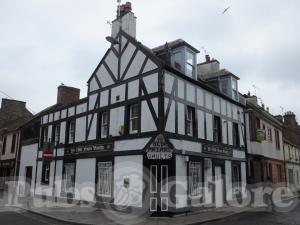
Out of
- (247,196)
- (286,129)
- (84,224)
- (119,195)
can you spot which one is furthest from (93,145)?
(286,129)

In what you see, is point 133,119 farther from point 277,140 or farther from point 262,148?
point 277,140

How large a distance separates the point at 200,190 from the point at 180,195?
1.89 m

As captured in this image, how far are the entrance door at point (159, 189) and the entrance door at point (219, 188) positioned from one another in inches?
167

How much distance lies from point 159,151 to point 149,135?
3.82 feet

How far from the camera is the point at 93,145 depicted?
1661cm

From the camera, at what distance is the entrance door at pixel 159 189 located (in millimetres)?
12836

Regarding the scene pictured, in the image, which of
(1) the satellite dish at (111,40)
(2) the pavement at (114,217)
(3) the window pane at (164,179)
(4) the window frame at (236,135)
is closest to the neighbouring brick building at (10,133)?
(2) the pavement at (114,217)

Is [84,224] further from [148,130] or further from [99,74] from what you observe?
[99,74]

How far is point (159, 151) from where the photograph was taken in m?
12.7

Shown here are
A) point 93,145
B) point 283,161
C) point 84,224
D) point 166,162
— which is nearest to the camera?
point 84,224

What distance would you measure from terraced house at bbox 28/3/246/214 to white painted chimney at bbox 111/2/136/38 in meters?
0.06

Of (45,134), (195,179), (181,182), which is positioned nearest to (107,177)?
(181,182)

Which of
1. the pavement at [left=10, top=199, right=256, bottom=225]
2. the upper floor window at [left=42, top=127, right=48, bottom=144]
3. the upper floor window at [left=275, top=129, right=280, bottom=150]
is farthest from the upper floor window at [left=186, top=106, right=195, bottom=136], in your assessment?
the upper floor window at [left=275, top=129, right=280, bottom=150]

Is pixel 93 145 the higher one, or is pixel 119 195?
pixel 93 145
